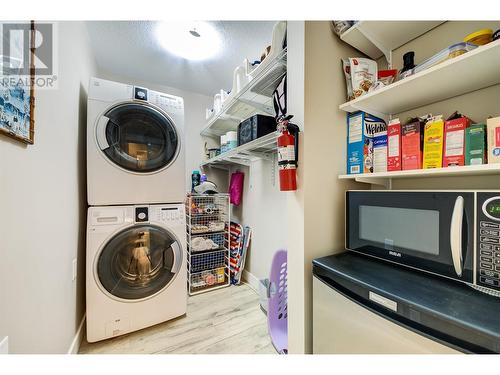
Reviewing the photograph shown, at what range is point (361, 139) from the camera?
0.94 meters

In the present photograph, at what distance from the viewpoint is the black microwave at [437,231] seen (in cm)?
56

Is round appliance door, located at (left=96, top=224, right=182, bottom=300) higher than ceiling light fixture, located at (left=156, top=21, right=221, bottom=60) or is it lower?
lower

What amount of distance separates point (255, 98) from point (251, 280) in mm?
1854

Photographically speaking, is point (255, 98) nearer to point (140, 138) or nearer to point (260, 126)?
point (260, 126)

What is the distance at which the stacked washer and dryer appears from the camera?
1.36 m

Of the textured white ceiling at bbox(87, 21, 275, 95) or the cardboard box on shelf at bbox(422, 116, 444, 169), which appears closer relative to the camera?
the cardboard box on shelf at bbox(422, 116, 444, 169)

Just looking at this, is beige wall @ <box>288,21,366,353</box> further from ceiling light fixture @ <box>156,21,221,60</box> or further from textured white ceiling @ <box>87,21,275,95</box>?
ceiling light fixture @ <box>156,21,221,60</box>

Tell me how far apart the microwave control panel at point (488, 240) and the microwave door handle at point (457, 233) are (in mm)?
35

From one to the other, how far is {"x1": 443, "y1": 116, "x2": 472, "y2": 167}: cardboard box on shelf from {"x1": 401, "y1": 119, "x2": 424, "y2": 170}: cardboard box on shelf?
0.24ft

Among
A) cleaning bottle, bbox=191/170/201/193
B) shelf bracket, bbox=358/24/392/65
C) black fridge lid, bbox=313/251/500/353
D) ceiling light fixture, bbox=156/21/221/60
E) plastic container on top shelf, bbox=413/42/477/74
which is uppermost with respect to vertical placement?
ceiling light fixture, bbox=156/21/221/60

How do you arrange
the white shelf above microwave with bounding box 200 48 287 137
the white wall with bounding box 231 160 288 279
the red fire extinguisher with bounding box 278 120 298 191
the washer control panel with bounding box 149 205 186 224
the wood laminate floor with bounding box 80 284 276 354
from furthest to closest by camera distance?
the white wall with bounding box 231 160 288 279 < the washer control panel with bounding box 149 205 186 224 < the wood laminate floor with bounding box 80 284 276 354 < the white shelf above microwave with bounding box 200 48 287 137 < the red fire extinguisher with bounding box 278 120 298 191

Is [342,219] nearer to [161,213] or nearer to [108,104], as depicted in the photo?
[161,213]

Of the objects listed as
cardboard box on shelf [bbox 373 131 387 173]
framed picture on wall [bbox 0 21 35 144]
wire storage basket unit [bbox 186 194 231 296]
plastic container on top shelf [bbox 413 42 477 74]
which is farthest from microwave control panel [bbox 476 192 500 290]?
wire storage basket unit [bbox 186 194 231 296]

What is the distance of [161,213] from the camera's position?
1559mm
